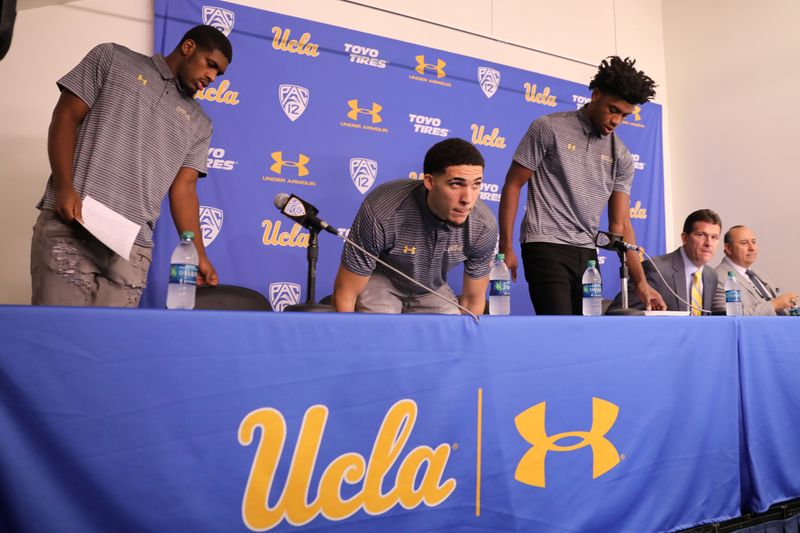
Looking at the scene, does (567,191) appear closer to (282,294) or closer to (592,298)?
(592,298)

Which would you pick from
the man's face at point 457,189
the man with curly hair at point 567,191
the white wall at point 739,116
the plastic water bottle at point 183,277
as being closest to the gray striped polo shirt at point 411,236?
the man's face at point 457,189

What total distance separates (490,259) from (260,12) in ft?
6.83

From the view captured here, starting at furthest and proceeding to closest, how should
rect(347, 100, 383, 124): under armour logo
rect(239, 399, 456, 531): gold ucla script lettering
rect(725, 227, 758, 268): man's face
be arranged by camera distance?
rect(347, 100, 383, 124): under armour logo → rect(725, 227, 758, 268): man's face → rect(239, 399, 456, 531): gold ucla script lettering

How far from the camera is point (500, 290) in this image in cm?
200

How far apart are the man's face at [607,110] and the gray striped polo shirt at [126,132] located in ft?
4.89

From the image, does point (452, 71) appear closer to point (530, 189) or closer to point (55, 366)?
point (530, 189)

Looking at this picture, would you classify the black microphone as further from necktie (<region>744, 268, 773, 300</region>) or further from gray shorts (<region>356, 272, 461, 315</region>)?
necktie (<region>744, 268, 773, 300</region>)

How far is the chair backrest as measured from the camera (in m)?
2.45

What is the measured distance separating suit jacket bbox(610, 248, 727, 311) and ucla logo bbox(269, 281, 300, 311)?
5.24 feet

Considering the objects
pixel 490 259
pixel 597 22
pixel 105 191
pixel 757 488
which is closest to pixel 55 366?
pixel 105 191

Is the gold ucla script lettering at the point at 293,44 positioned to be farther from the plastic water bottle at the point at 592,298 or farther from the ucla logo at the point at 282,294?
the plastic water bottle at the point at 592,298

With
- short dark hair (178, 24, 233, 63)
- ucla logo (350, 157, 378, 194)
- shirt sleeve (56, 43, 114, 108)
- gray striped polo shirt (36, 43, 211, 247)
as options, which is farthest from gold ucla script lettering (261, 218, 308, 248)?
shirt sleeve (56, 43, 114, 108)

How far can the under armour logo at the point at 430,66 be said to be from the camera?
149 inches

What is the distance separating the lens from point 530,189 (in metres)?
2.34
